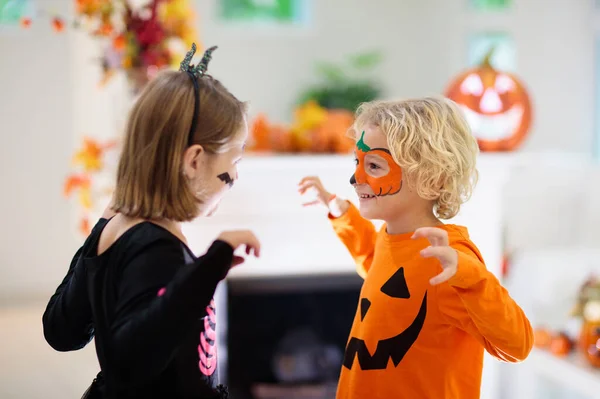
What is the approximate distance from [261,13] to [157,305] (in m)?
4.70

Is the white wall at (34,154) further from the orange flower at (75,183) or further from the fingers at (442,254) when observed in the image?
the fingers at (442,254)

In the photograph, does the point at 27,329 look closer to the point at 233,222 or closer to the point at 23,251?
the point at 23,251

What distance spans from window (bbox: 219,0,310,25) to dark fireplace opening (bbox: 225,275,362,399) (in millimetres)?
3194

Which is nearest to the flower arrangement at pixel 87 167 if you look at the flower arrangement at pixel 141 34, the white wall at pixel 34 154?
the flower arrangement at pixel 141 34

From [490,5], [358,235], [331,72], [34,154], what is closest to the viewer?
[358,235]

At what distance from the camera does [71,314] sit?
1.02 meters

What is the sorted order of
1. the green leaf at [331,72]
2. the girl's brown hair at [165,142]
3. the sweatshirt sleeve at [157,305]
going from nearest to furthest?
the sweatshirt sleeve at [157,305], the girl's brown hair at [165,142], the green leaf at [331,72]

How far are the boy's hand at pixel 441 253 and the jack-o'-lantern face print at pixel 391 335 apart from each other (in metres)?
0.16

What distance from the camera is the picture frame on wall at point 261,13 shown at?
5234 millimetres

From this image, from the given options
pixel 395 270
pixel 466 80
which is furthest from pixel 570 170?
pixel 395 270

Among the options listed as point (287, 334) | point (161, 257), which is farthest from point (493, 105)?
point (161, 257)

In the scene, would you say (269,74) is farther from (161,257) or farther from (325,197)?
(161,257)

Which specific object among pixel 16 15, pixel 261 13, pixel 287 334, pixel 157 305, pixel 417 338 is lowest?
pixel 287 334

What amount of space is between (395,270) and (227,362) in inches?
61.9
